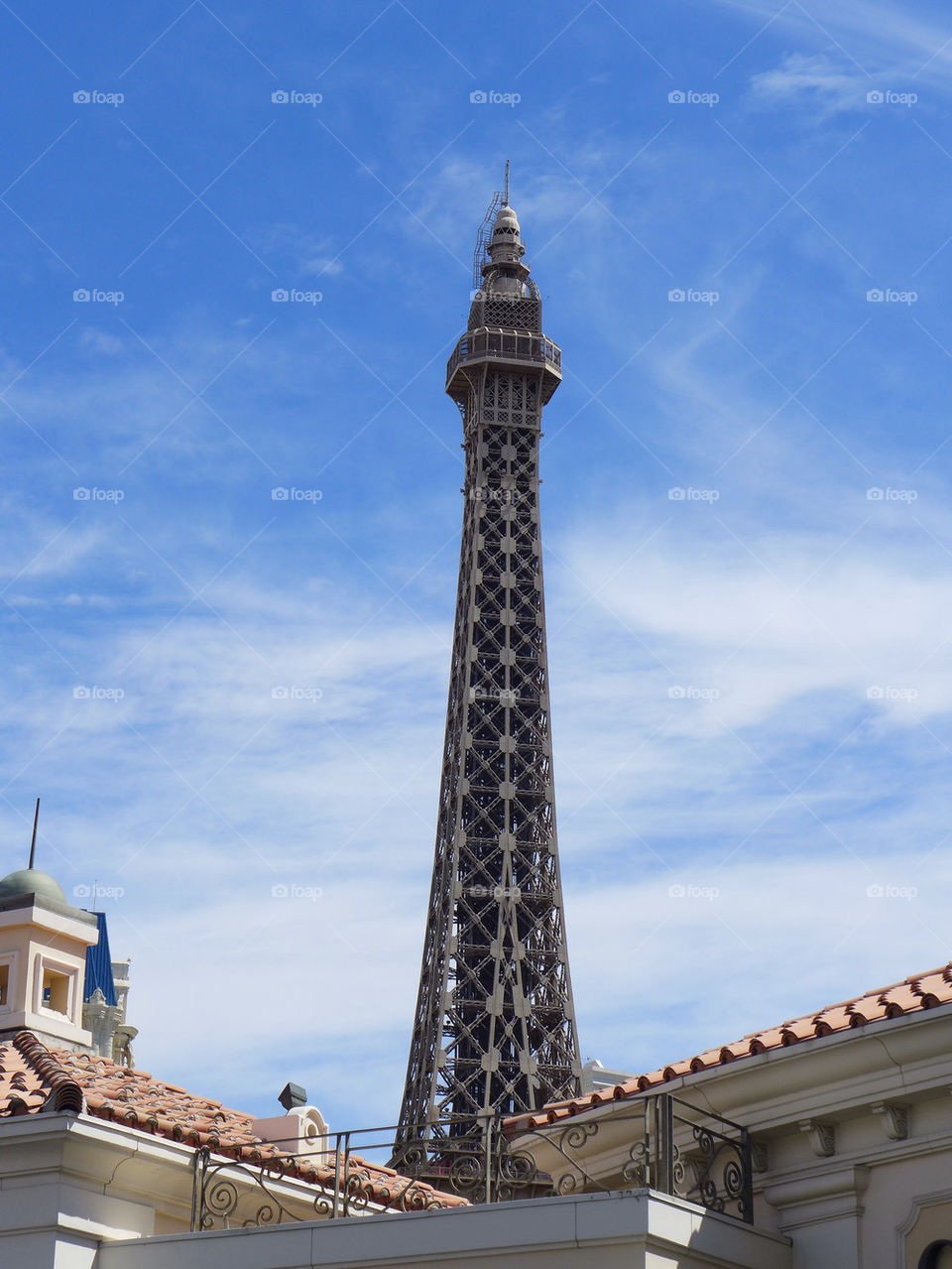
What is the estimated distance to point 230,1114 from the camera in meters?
21.5

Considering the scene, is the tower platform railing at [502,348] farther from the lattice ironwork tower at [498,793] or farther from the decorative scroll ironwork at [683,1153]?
the decorative scroll ironwork at [683,1153]

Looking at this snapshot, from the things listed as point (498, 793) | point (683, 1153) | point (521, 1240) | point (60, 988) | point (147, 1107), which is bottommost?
point (521, 1240)

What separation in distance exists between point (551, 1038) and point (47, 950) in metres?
53.2

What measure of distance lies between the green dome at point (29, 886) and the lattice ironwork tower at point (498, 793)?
4690 cm

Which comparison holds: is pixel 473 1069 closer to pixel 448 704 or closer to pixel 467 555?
pixel 448 704

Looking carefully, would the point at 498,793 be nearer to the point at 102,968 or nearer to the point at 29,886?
the point at 102,968

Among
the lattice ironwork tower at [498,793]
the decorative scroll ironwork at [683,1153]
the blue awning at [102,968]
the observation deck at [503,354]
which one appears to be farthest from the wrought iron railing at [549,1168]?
the blue awning at [102,968]

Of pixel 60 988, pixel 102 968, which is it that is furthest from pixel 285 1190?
pixel 102 968

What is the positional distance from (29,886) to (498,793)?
55480mm

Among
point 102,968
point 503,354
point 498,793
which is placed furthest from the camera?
point 102,968

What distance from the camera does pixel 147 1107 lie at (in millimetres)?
18328

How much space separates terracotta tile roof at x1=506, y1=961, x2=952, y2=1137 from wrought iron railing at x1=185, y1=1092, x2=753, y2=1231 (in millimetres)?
287

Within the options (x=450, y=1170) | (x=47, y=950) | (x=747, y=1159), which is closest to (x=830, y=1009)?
(x=747, y=1159)

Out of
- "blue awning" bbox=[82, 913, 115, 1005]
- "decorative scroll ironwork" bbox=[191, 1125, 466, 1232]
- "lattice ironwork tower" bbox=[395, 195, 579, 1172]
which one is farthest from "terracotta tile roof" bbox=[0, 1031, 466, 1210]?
"blue awning" bbox=[82, 913, 115, 1005]
